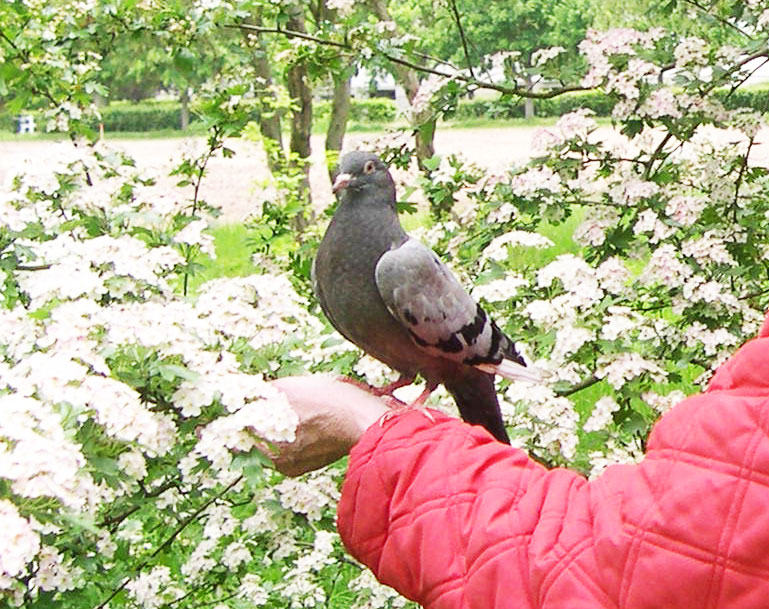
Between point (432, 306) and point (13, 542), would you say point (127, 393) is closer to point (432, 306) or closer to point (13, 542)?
point (13, 542)

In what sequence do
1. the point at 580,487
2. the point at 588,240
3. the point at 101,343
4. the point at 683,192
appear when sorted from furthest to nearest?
the point at 683,192 → the point at 588,240 → the point at 101,343 → the point at 580,487

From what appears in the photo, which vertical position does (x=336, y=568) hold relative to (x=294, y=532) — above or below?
below

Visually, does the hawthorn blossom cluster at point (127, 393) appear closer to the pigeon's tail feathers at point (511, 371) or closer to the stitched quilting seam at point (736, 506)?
the pigeon's tail feathers at point (511, 371)

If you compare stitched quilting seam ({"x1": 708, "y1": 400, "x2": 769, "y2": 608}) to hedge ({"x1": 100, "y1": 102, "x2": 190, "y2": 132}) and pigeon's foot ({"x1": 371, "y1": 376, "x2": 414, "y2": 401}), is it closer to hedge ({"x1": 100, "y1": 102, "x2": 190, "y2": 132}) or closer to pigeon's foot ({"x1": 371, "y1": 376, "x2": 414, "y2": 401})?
pigeon's foot ({"x1": 371, "y1": 376, "x2": 414, "y2": 401})

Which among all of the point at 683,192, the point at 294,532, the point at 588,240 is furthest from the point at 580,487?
the point at 683,192

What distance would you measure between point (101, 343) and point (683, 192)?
2.14 m

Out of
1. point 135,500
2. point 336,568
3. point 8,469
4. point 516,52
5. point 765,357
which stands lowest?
point 336,568

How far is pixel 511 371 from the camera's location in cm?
225

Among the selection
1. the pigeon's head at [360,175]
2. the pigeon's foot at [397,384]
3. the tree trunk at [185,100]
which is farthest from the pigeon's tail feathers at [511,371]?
the tree trunk at [185,100]

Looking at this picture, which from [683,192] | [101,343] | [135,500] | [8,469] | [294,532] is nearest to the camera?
[8,469]

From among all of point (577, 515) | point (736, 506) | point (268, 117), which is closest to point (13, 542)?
point (577, 515)

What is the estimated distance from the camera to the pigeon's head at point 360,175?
84.6 inches

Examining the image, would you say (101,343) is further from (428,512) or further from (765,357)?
(765,357)

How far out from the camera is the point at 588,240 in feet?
9.66
